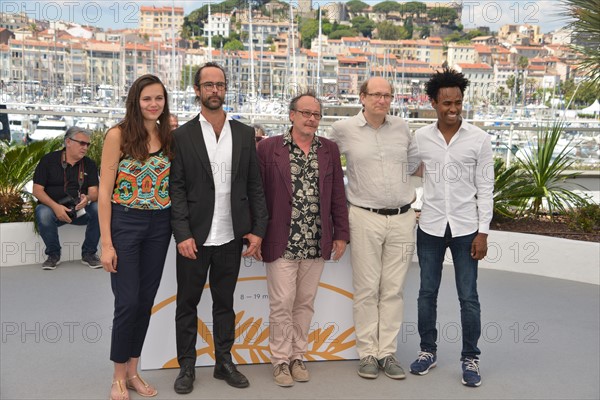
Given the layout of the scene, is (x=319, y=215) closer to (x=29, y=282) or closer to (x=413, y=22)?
(x=29, y=282)

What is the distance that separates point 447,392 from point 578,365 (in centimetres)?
101

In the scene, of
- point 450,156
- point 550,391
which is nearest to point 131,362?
point 450,156

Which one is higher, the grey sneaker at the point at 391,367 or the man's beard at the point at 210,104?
the man's beard at the point at 210,104

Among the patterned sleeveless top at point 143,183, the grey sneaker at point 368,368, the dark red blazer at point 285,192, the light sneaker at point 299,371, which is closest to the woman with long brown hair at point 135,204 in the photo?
the patterned sleeveless top at point 143,183

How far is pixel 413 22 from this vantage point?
46.6 meters

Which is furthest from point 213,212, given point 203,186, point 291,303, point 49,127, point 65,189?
point 49,127

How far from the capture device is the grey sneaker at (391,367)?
12.6ft

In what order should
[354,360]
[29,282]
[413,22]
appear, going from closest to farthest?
1. [354,360]
2. [29,282]
3. [413,22]

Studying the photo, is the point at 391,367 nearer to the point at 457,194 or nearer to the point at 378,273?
the point at 378,273

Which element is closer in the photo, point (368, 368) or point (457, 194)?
point (457, 194)

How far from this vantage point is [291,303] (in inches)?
148

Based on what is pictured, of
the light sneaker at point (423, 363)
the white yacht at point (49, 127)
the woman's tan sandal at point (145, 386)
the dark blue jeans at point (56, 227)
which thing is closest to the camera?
the woman's tan sandal at point (145, 386)

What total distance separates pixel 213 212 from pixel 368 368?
4.10 ft

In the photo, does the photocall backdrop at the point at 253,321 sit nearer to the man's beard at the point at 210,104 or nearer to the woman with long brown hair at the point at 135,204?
the woman with long brown hair at the point at 135,204
